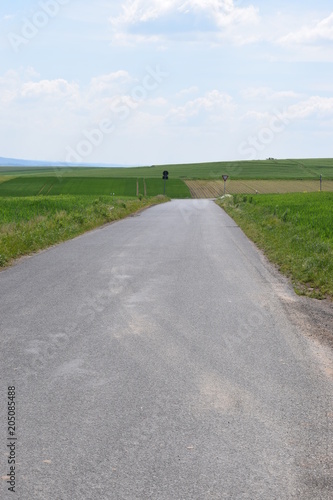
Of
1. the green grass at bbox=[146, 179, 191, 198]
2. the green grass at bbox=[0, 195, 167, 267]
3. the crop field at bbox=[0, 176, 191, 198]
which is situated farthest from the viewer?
the green grass at bbox=[146, 179, 191, 198]

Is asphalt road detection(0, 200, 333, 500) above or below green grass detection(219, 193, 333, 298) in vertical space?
above

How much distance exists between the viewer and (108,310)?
8.88 m

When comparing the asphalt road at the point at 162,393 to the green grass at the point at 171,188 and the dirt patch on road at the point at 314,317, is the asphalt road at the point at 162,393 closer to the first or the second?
the dirt patch on road at the point at 314,317

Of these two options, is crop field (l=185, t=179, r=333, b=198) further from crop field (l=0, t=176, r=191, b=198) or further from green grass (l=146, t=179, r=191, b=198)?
crop field (l=0, t=176, r=191, b=198)

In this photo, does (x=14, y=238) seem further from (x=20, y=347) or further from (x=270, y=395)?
(x=270, y=395)

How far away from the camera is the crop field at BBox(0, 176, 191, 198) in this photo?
83125 mm

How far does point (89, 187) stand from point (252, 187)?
2524 cm

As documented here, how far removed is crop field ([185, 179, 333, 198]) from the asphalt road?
7334 cm

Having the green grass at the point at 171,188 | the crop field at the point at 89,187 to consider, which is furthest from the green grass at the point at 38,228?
the green grass at the point at 171,188

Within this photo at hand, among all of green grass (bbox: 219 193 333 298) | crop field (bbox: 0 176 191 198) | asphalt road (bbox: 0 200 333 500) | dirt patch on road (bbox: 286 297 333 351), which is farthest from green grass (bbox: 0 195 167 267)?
crop field (bbox: 0 176 191 198)

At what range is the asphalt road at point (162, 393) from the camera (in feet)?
12.9

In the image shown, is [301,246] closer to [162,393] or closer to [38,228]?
[38,228]

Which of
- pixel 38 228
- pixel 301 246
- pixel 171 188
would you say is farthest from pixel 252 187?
pixel 301 246

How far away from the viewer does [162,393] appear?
5.46 meters
